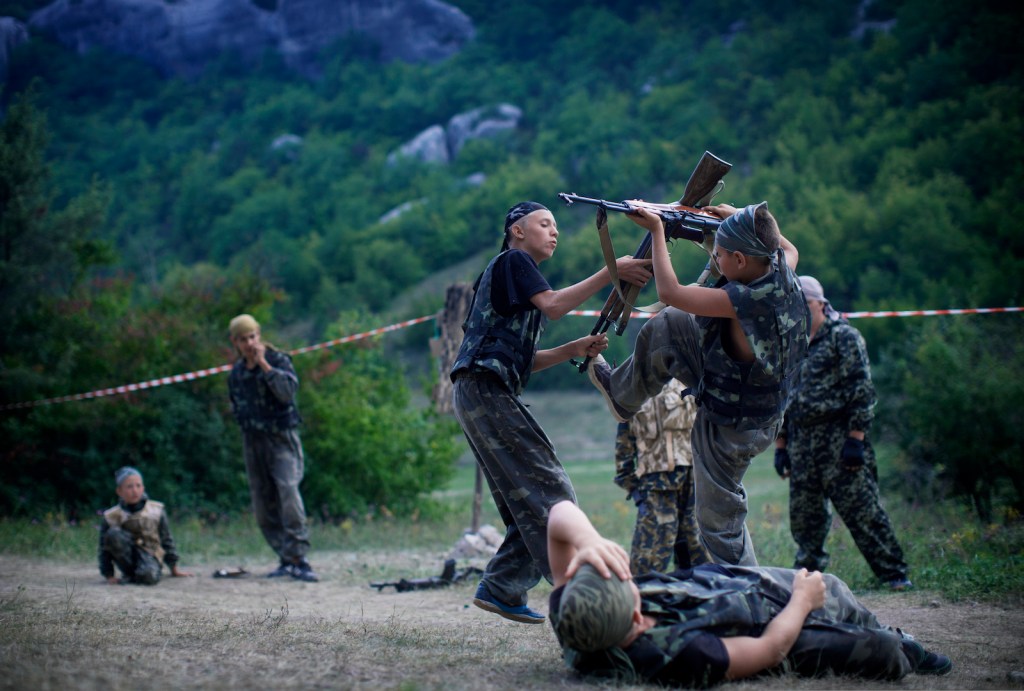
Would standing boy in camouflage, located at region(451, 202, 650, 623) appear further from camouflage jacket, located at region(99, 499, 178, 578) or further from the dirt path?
camouflage jacket, located at region(99, 499, 178, 578)

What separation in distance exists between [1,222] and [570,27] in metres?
68.0

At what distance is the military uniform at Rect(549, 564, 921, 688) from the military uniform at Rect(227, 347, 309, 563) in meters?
5.83

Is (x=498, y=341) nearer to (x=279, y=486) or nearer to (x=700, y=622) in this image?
(x=700, y=622)

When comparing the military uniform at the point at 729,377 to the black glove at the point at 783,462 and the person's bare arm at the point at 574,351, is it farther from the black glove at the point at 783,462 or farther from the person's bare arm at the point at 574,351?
the black glove at the point at 783,462

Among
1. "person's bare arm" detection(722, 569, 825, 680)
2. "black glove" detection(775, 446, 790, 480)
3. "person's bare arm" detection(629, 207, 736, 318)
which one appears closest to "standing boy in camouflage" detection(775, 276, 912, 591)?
"black glove" detection(775, 446, 790, 480)

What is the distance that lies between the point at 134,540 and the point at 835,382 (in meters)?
6.62

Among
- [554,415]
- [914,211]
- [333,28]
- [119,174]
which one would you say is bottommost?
[554,415]

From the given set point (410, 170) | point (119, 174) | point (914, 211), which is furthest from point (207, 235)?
point (914, 211)

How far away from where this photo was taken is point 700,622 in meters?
Answer: 4.09

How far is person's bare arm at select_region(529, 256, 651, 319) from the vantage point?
496 centimetres

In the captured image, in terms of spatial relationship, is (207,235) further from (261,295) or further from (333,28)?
(261,295)

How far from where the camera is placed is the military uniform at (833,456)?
7.55 meters

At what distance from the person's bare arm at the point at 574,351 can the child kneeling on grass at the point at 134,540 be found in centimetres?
537

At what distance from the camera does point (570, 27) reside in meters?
78.8
